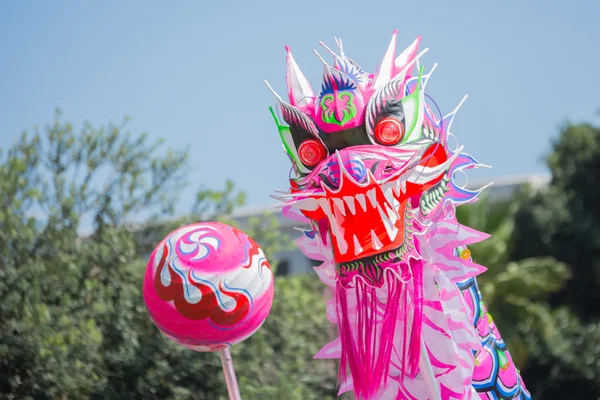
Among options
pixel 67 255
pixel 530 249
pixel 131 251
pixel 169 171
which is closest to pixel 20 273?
pixel 67 255

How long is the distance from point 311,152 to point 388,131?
35 cm

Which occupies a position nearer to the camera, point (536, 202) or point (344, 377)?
point (344, 377)

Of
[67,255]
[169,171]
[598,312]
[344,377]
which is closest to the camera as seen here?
[344,377]

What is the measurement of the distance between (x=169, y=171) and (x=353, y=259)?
5.16 meters

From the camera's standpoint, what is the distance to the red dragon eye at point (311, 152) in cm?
369

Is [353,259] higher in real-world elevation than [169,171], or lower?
lower

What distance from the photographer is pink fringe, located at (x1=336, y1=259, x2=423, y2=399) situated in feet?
11.5

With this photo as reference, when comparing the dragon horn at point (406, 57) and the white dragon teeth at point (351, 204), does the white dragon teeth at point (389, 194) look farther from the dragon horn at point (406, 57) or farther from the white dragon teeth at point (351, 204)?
the dragon horn at point (406, 57)

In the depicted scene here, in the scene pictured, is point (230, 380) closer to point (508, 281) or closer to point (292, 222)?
point (508, 281)

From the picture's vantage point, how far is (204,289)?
3727mm

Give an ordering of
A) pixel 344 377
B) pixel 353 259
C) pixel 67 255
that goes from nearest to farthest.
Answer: pixel 353 259
pixel 344 377
pixel 67 255

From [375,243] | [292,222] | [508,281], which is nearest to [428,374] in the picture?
[375,243]

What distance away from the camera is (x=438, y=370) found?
3.55 meters

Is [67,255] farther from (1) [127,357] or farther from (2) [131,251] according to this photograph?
(1) [127,357]
